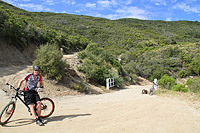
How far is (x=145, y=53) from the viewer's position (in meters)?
45.2

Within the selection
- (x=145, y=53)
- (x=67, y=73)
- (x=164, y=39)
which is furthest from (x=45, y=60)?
(x=164, y=39)

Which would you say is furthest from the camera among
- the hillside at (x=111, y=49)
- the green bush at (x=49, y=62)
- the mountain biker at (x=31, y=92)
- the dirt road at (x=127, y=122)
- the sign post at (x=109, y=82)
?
the hillside at (x=111, y=49)

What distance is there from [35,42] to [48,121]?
18.0 m

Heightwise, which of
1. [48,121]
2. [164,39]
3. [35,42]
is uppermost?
[164,39]

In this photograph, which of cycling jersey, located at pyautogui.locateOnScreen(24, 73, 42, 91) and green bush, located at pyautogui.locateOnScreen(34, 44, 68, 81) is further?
green bush, located at pyautogui.locateOnScreen(34, 44, 68, 81)

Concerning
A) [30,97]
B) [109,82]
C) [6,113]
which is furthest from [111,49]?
[6,113]

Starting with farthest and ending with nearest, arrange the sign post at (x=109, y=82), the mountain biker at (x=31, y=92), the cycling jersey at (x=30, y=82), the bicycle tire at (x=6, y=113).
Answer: the sign post at (x=109, y=82)
the cycling jersey at (x=30, y=82)
the mountain biker at (x=31, y=92)
the bicycle tire at (x=6, y=113)

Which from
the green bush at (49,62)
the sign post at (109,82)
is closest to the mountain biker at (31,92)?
the green bush at (49,62)

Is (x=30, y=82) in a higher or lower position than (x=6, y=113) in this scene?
higher

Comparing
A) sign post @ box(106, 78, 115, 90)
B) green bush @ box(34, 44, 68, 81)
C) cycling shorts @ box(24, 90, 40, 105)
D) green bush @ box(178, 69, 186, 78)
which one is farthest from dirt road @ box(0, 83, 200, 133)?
green bush @ box(178, 69, 186, 78)

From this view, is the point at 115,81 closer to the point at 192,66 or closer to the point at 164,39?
the point at 192,66

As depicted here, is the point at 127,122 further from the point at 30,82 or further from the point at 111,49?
the point at 111,49

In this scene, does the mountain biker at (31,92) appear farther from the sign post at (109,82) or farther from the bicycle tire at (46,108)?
the sign post at (109,82)

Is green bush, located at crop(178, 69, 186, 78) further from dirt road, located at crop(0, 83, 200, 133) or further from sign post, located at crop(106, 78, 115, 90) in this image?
dirt road, located at crop(0, 83, 200, 133)
